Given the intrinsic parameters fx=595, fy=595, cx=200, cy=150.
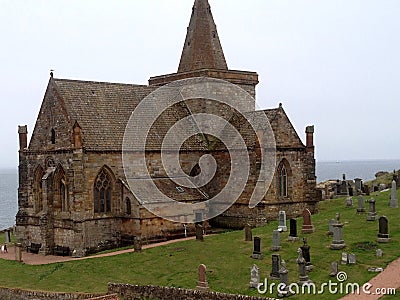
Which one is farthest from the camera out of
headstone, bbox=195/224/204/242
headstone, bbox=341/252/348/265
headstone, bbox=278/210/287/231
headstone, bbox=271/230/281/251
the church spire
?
the church spire

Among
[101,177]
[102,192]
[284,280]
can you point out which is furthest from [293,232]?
[101,177]

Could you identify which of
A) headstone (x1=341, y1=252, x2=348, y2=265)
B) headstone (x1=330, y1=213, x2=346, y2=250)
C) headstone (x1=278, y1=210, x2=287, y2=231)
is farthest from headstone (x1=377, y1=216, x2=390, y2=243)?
headstone (x1=278, y1=210, x2=287, y2=231)

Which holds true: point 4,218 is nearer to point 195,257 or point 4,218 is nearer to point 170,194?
point 170,194

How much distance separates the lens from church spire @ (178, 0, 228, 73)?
4300cm

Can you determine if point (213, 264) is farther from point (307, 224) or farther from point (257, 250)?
point (307, 224)

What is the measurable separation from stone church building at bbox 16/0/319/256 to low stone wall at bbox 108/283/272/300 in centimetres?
974

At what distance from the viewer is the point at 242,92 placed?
43.8 meters

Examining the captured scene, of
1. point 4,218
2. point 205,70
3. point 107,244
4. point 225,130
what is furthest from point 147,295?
point 4,218

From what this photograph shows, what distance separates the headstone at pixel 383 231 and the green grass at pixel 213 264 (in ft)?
1.11

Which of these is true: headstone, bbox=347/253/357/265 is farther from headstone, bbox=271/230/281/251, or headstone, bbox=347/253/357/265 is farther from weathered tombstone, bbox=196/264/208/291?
weathered tombstone, bbox=196/264/208/291

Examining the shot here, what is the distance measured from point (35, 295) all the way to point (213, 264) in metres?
7.92

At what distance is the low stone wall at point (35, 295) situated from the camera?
972 inches

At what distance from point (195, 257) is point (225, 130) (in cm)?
1352

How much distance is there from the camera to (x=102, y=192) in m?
35.3
